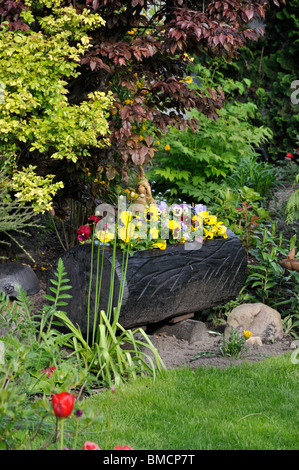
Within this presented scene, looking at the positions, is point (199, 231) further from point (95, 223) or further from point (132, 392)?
point (132, 392)

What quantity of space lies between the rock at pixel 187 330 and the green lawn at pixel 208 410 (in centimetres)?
77

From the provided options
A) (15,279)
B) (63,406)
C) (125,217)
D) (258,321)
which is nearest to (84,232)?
(125,217)

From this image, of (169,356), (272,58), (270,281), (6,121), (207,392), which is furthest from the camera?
(272,58)

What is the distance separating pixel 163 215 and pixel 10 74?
5.18 ft

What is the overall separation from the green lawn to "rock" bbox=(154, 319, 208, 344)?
30.1 inches

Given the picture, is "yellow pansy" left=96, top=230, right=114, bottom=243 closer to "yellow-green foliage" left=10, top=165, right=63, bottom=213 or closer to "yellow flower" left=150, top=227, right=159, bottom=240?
"yellow flower" left=150, top=227, right=159, bottom=240

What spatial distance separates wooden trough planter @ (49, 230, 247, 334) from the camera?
13.3 ft

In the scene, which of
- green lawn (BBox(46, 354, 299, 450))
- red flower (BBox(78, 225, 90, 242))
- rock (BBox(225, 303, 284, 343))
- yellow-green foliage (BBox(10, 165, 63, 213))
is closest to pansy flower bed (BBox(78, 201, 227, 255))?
red flower (BBox(78, 225, 90, 242))

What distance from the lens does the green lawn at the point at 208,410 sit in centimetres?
265

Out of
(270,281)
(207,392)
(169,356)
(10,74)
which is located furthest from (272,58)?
(207,392)

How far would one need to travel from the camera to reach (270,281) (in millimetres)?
5168

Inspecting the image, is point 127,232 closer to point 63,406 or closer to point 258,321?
point 258,321

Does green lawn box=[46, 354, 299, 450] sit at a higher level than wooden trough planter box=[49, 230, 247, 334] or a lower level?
lower

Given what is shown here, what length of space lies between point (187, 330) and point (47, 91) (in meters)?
2.12
